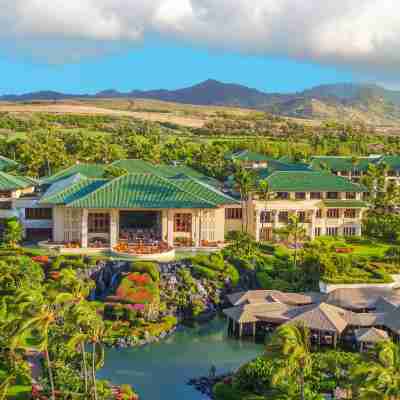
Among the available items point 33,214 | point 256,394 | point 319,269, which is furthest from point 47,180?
point 256,394

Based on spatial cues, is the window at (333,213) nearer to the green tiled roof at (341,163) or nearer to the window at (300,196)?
the window at (300,196)

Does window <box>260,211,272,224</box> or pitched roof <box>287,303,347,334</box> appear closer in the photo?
pitched roof <box>287,303,347,334</box>

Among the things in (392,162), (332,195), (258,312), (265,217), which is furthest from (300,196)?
(392,162)

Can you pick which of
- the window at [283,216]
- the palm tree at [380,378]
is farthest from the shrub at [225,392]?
the window at [283,216]

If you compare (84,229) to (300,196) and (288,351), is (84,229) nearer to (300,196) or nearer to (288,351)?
(300,196)

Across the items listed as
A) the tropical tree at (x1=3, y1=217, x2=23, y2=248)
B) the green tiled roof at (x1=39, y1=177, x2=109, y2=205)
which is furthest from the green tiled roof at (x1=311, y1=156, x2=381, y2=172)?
the tropical tree at (x1=3, y1=217, x2=23, y2=248)

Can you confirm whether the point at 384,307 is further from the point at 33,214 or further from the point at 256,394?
the point at 33,214

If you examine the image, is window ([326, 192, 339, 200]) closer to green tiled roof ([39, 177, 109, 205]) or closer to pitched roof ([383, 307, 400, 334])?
green tiled roof ([39, 177, 109, 205])
